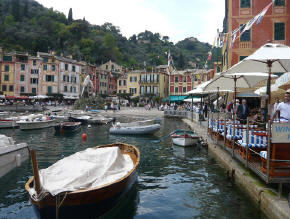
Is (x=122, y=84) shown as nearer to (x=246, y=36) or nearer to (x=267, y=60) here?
(x=246, y=36)

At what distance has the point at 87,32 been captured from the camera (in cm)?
11812

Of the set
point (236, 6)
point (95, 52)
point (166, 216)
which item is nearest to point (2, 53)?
point (95, 52)

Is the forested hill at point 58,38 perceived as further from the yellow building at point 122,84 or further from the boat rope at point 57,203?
the boat rope at point 57,203

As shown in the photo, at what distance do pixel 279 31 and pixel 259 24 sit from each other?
2.25m

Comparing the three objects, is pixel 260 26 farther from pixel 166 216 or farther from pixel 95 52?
pixel 95 52

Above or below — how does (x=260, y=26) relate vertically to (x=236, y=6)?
below

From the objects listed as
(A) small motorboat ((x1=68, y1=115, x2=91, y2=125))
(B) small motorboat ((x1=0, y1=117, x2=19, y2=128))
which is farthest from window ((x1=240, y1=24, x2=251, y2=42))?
(B) small motorboat ((x1=0, y1=117, x2=19, y2=128))

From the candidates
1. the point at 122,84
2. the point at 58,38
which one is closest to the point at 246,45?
the point at 122,84

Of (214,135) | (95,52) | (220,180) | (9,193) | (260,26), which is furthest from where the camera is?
(95,52)

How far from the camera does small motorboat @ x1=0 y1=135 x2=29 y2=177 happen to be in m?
11.5

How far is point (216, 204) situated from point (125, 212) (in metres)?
2.90

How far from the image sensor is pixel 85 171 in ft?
24.2

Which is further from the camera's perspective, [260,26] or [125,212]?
[260,26]

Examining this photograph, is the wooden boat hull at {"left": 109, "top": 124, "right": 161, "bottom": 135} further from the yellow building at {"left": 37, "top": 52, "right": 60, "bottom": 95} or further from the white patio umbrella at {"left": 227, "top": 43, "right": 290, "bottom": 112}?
the yellow building at {"left": 37, "top": 52, "right": 60, "bottom": 95}
